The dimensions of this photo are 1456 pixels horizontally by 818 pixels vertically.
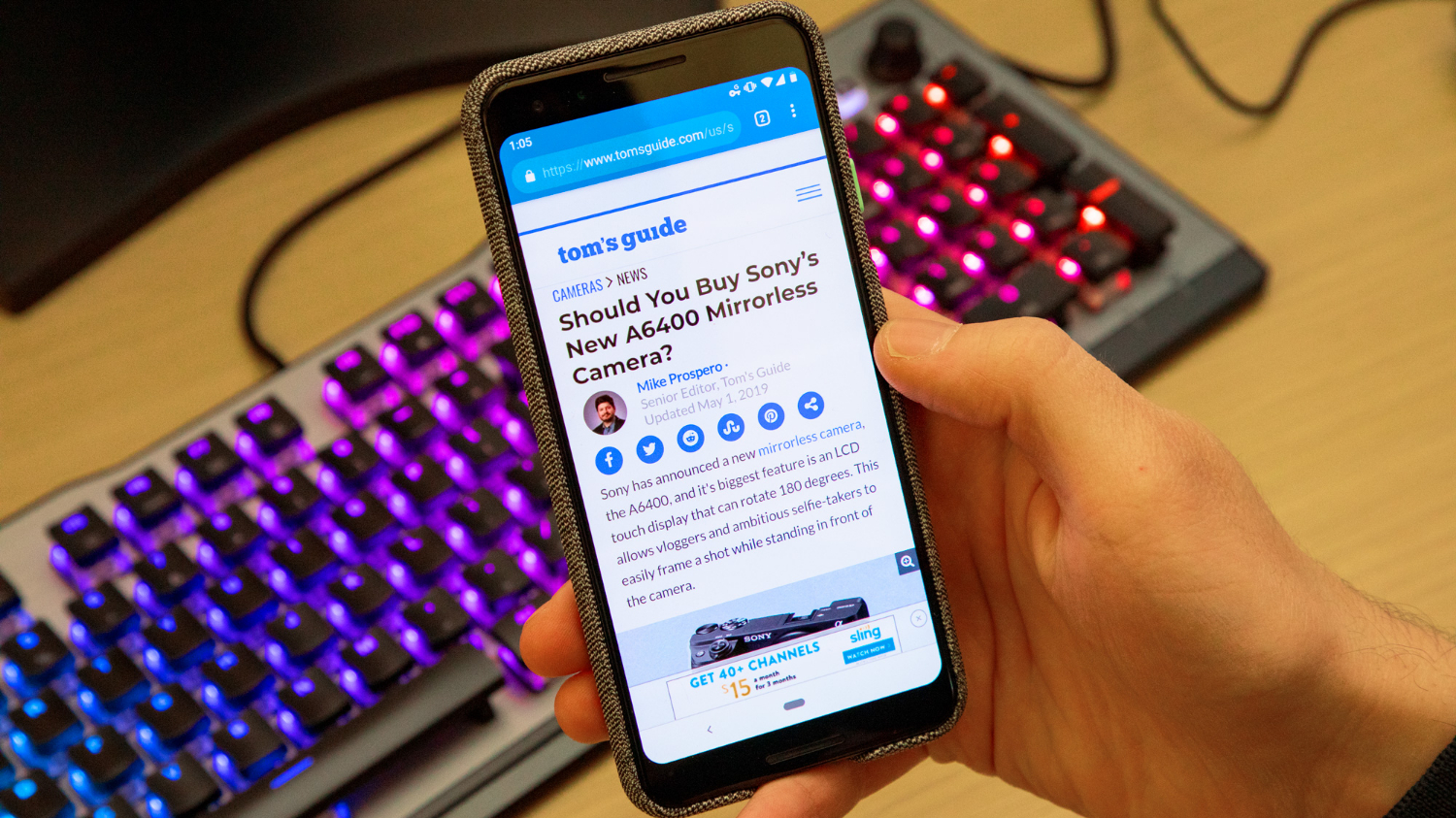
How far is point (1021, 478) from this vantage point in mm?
568

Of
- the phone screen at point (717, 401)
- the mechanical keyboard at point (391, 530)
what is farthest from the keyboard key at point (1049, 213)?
the phone screen at point (717, 401)

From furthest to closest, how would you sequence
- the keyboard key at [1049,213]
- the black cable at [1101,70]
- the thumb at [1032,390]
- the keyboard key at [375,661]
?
the black cable at [1101,70]
the keyboard key at [1049,213]
the keyboard key at [375,661]
the thumb at [1032,390]

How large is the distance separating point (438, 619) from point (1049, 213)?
0.42m

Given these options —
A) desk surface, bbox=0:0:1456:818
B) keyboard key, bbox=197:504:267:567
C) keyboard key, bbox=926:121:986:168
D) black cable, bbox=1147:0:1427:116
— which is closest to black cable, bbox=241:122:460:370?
desk surface, bbox=0:0:1456:818

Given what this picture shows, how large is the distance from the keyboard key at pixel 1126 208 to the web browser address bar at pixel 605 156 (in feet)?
0.95

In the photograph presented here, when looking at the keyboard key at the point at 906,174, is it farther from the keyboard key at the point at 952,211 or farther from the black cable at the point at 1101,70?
the black cable at the point at 1101,70

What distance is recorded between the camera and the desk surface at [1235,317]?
25.1 inches

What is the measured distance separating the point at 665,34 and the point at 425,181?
1.08ft

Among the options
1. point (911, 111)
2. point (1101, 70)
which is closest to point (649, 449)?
point (911, 111)

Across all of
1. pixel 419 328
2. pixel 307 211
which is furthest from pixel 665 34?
pixel 307 211

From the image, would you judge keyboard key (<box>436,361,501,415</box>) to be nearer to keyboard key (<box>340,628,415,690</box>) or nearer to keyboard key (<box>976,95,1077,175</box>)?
keyboard key (<box>340,628,415,690</box>)

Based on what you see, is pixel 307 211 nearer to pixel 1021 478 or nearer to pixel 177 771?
pixel 177 771

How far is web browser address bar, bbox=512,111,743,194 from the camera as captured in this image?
1.69 ft

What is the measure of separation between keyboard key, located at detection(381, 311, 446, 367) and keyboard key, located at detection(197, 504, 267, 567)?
12 cm
